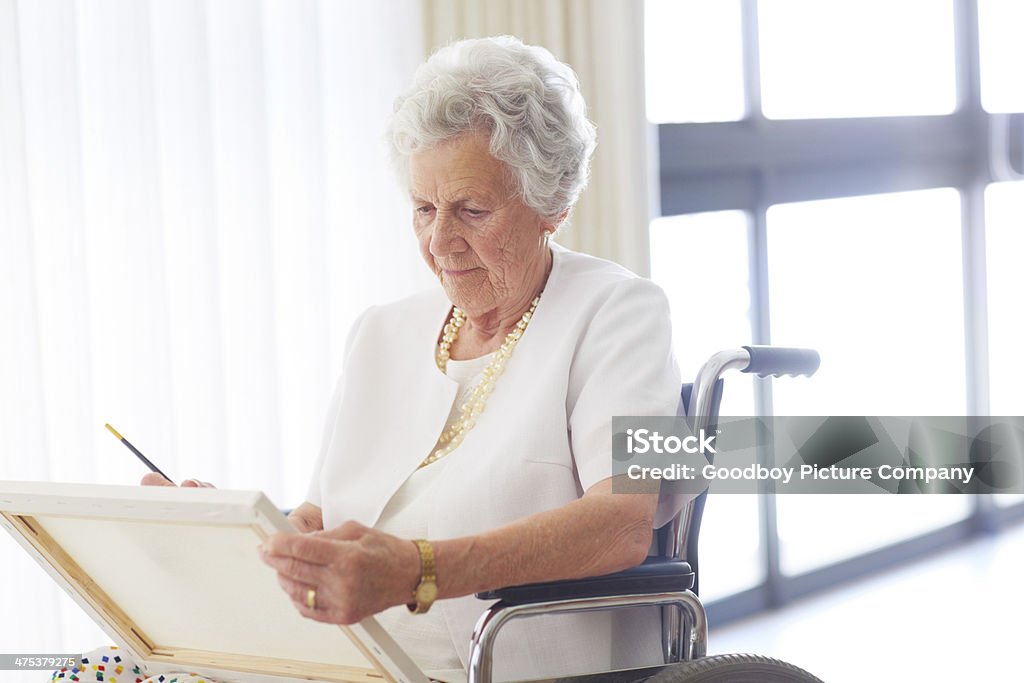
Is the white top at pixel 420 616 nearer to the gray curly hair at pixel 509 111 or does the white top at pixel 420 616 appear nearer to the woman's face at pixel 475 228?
the woman's face at pixel 475 228

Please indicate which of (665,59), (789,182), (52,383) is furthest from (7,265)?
(789,182)

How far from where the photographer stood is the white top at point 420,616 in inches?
60.9

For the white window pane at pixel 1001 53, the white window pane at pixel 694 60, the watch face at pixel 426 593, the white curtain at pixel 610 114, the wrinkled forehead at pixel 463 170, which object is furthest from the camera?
the white window pane at pixel 1001 53

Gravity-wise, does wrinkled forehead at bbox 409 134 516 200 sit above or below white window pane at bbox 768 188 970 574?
above

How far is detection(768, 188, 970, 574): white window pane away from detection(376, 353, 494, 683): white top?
2472 mm

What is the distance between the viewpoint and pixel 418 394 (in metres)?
1.73

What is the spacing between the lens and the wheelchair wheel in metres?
1.31

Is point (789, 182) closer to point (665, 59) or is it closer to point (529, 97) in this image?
point (665, 59)

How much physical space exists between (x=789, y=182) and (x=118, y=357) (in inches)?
95.0

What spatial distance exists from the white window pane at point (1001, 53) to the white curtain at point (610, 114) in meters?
2.34

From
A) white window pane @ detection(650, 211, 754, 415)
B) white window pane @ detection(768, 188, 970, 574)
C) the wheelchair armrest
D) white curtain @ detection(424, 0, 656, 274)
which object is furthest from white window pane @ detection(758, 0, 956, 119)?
the wheelchair armrest

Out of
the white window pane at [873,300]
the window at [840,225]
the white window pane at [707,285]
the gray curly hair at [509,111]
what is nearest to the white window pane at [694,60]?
the window at [840,225]

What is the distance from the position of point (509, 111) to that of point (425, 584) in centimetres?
70

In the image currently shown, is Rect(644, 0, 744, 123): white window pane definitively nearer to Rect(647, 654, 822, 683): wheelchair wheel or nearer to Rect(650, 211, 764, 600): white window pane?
Rect(650, 211, 764, 600): white window pane
